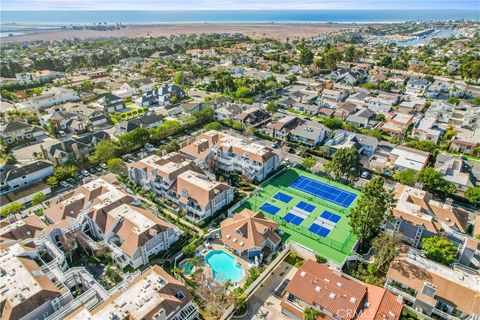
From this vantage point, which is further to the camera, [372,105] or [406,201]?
[372,105]

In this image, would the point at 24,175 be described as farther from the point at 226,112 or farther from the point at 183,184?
the point at 226,112

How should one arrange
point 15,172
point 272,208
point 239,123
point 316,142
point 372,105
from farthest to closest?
point 372,105
point 239,123
point 316,142
point 15,172
point 272,208

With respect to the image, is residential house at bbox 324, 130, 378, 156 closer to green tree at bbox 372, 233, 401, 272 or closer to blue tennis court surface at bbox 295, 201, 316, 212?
blue tennis court surface at bbox 295, 201, 316, 212

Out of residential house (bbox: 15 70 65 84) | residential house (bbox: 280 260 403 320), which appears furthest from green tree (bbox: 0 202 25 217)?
residential house (bbox: 15 70 65 84)

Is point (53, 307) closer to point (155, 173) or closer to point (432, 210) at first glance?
point (155, 173)

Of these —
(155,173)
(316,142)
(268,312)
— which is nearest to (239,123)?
(316,142)

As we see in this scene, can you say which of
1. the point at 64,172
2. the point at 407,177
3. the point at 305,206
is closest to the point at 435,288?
the point at 305,206

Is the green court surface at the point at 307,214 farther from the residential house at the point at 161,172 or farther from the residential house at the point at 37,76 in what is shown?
the residential house at the point at 37,76
